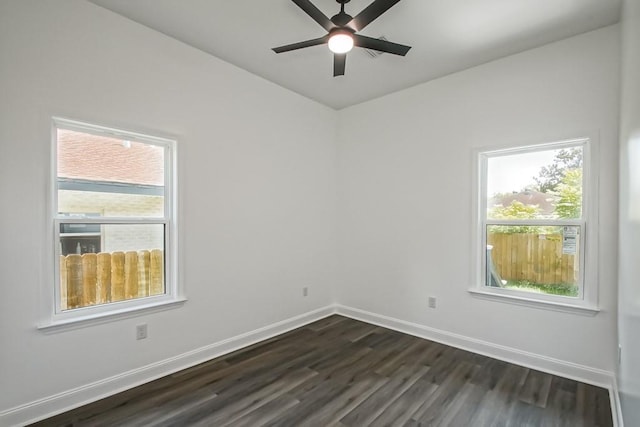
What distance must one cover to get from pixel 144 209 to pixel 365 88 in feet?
8.92

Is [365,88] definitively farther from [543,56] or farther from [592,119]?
[592,119]

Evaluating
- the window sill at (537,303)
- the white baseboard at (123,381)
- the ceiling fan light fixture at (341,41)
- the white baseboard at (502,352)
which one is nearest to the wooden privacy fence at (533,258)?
the window sill at (537,303)

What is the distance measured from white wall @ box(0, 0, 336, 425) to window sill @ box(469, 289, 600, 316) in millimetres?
1943

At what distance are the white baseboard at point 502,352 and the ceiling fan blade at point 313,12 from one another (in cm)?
314

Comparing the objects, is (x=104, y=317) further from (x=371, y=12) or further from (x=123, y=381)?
(x=371, y=12)

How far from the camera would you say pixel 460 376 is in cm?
275

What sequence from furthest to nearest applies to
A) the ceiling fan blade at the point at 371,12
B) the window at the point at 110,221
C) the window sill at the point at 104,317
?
1. the window at the point at 110,221
2. the window sill at the point at 104,317
3. the ceiling fan blade at the point at 371,12

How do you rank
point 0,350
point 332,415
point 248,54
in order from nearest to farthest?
1. point 0,350
2. point 332,415
3. point 248,54

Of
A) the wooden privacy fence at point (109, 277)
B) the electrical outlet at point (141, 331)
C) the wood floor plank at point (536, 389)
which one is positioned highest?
the wooden privacy fence at point (109, 277)

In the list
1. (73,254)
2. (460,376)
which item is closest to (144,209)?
(73,254)

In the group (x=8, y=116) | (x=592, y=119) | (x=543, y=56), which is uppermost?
(x=543, y=56)

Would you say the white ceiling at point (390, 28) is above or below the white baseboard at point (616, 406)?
above

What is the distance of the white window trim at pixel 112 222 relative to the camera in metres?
2.18

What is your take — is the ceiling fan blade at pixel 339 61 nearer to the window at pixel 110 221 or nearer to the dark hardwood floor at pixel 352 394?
the window at pixel 110 221
